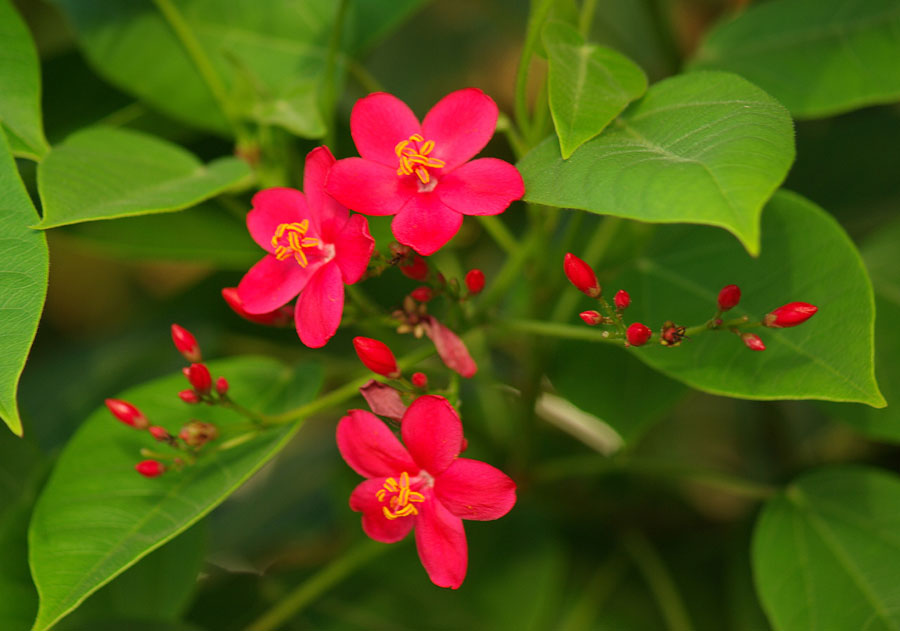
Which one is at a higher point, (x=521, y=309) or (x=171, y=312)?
(x=521, y=309)

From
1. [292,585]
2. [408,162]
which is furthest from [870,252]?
[292,585]

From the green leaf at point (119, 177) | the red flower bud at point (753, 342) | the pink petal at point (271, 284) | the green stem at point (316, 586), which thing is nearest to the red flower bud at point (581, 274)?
the red flower bud at point (753, 342)

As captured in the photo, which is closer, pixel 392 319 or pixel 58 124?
pixel 392 319

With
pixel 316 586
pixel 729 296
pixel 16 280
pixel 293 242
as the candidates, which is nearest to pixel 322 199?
pixel 293 242

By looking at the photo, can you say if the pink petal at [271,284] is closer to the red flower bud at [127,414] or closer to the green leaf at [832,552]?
the red flower bud at [127,414]

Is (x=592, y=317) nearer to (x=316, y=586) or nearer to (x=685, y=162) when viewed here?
(x=685, y=162)

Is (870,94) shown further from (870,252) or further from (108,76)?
(108,76)
